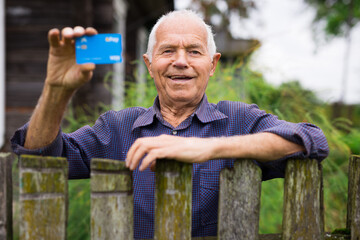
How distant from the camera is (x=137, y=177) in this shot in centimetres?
148

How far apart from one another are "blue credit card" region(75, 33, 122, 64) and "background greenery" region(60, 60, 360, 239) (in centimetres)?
156

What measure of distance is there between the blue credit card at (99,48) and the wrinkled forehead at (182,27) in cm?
52

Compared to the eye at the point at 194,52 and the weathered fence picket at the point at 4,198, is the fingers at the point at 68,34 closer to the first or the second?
the weathered fence picket at the point at 4,198

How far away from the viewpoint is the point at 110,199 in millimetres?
1044

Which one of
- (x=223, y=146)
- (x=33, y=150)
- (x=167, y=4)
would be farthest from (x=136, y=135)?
(x=167, y=4)

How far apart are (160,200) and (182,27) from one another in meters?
0.80

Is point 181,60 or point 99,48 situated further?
point 181,60

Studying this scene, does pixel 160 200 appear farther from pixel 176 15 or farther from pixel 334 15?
pixel 334 15

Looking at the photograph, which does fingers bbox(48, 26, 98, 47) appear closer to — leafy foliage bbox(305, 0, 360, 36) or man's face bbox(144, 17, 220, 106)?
man's face bbox(144, 17, 220, 106)

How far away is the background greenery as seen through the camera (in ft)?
8.29

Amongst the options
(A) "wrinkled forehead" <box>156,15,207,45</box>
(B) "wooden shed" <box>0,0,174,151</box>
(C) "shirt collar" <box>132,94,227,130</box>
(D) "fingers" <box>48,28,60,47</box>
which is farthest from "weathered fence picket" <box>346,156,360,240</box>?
(B) "wooden shed" <box>0,0,174,151</box>

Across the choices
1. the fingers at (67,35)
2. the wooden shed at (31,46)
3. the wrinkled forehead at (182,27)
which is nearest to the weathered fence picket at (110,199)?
the fingers at (67,35)

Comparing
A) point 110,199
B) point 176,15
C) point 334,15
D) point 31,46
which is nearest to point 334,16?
point 334,15

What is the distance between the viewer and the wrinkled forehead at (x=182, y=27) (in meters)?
1.54
